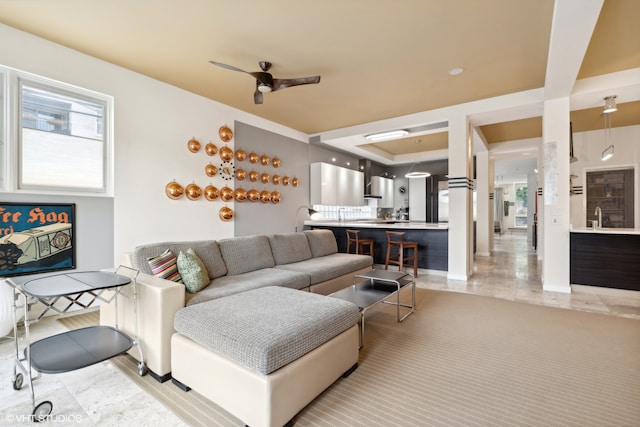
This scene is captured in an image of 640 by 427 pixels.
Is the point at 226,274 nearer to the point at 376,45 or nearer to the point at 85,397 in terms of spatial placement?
the point at 85,397

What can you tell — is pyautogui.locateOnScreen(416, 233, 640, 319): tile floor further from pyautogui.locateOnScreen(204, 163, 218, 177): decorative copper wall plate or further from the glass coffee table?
pyautogui.locateOnScreen(204, 163, 218, 177): decorative copper wall plate

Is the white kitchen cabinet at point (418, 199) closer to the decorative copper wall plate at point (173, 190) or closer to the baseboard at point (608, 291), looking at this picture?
the baseboard at point (608, 291)

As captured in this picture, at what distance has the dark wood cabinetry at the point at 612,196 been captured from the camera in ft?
21.3

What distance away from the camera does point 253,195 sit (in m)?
5.50

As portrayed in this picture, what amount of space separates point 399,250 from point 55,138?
5209 mm

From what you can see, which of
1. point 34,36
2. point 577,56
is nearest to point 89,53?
point 34,36

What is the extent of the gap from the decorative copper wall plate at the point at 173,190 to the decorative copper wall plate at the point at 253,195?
1.35m

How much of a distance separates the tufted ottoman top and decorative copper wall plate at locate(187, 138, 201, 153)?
306cm

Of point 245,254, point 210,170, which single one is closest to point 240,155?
point 210,170

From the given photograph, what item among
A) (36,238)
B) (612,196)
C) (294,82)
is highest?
(294,82)

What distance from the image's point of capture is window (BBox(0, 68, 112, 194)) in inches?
119

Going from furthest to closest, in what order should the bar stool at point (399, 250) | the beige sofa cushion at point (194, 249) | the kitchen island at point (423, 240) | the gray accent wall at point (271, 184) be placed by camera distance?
the gray accent wall at point (271, 184), the kitchen island at point (423, 240), the bar stool at point (399, 250), the beige sofa cushion at point (194, 249)

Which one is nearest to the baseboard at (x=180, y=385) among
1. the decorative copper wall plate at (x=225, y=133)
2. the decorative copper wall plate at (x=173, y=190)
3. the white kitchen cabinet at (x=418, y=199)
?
the decorative copper wall plate at (x=173, y=190)

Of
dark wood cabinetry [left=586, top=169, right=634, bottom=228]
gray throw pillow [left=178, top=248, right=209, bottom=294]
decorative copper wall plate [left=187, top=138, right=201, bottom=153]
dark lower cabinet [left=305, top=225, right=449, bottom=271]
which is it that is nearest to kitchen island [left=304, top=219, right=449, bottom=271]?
dark lower cabinet [left=305, top=225, right=449, bottom=271]
